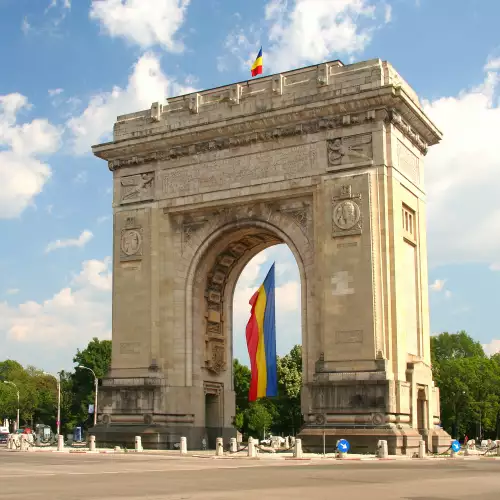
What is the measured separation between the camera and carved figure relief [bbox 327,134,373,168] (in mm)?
40125

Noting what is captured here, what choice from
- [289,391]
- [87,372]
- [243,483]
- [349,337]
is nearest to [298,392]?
[289,391]

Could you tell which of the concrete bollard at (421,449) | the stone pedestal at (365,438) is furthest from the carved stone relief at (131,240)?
the concrete bollard at (421,449)

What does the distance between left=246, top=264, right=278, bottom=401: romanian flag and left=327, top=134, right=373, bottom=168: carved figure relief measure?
309 inches

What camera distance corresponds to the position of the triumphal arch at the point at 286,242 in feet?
128

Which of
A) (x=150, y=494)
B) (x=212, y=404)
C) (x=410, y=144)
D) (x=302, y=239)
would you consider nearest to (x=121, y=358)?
(x=212, y=404)

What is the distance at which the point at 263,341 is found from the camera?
44.7 metres

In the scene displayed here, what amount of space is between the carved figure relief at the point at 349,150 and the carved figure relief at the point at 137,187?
10.6m

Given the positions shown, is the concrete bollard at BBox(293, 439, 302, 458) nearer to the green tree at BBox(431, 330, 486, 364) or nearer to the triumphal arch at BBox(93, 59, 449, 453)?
the triumphal arch at BBox(93, 59, 449, 453)

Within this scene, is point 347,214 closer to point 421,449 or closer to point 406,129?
point 406,129

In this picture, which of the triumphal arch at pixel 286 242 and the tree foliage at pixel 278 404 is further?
the tree foliage at pixel 278 404

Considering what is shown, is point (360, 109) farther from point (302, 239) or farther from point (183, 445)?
point (183, 445)

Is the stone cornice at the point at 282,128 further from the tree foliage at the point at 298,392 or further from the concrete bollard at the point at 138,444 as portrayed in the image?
Answer: the tree foliage at the point at 298,392

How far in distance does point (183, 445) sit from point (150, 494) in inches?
866

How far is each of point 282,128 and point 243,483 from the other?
81.5 feet
